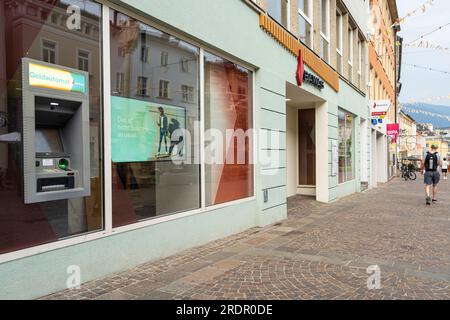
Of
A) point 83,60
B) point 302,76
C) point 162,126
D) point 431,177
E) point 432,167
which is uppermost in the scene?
point 302,76

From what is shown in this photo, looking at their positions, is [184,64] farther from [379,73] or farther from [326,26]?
[379,73]

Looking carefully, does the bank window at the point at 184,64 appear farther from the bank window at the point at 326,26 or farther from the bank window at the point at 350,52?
the bank window at the point at 350,52

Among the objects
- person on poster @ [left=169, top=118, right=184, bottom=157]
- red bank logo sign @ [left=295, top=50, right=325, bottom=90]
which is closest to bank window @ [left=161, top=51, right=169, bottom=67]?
person on poster @ [left=169, top=118, right=184, bottom=157]

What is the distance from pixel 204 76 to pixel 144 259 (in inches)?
123

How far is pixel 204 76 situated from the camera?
626cm

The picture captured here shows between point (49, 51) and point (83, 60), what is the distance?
38 centimetres

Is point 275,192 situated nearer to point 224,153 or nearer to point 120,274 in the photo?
point 224,153

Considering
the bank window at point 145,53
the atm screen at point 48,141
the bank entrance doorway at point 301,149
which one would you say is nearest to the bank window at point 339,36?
the bank entrance doorway at point 301,149

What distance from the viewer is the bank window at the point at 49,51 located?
3.87 meters

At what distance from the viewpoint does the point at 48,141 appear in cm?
384

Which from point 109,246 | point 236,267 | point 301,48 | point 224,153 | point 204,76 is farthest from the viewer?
point 301,48

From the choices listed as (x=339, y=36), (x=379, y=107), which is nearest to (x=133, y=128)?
(x=339, y=36)

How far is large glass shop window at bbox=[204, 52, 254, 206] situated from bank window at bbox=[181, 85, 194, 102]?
0.47m

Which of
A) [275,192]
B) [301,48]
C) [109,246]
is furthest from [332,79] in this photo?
[109,246]
